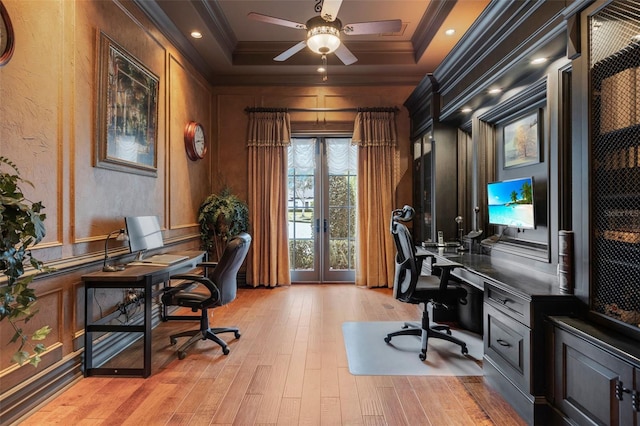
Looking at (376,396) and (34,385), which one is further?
(376,396)

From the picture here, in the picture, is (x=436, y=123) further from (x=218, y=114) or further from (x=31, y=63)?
(x=31, y=63)

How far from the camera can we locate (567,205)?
230 cm

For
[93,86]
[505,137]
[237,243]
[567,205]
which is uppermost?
[93,86]

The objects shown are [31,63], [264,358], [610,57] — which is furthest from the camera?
[264,358]

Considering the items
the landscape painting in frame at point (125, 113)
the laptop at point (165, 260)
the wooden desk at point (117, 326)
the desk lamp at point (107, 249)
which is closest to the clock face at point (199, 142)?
the landscape painting in frame at point (125, 113)

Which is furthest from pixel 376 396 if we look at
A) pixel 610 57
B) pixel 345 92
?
pixel 345 92

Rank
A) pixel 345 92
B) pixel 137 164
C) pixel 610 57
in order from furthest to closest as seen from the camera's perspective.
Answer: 1. pixel 345 92
2. pixel 137 164
3. pixel 610 57

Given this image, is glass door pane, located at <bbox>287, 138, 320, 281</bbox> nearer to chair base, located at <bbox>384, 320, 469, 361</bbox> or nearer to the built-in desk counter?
chair base, located at <bbox>384, 320, 469, 361</bbox>

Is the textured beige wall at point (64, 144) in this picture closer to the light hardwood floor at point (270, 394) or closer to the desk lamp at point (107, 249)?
the desk lamp at point (107, 249)

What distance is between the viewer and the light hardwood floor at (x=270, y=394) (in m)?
2.01

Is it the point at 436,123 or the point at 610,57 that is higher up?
the point at 436,123

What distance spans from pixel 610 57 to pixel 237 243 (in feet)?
8.70

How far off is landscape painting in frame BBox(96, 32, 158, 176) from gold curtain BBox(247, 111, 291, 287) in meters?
1.87

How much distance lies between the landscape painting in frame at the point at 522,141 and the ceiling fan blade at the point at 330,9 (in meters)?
1.90
